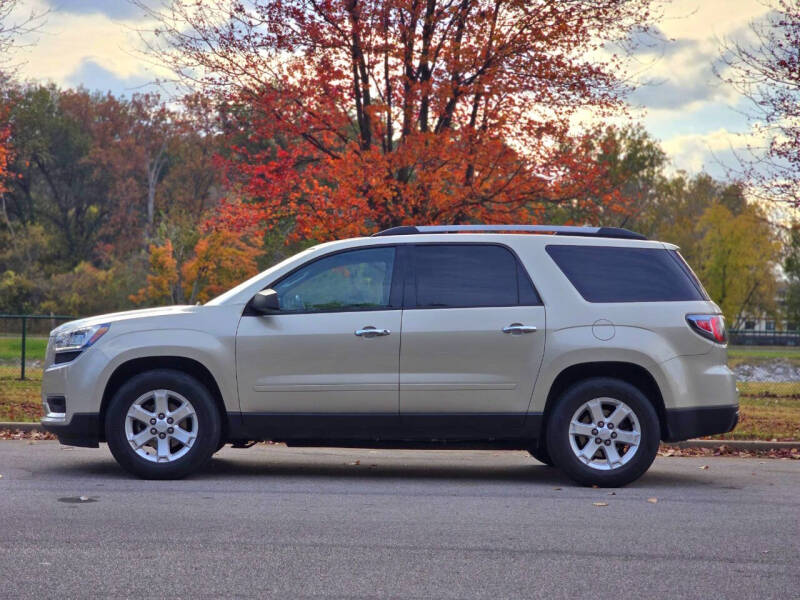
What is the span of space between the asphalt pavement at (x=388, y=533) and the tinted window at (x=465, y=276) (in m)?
1.48

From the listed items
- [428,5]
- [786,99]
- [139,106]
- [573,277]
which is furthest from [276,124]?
[139,106]

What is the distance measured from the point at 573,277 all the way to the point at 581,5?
27.6 feet

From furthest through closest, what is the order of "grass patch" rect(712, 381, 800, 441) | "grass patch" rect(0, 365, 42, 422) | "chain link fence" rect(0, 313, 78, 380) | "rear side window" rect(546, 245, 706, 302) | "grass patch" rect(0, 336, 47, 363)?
"chain link fence" rect(0, 313, 78, 380), "grass patch" rect(0, 336, 47, 363), "grass patch" rect(0, 365, 42, 422), "grass patch" rect(712, 381, 800, 441), "rear side window" rect(546, 245, 706, 302)

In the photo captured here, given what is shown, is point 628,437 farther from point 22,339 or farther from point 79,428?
point 22,339

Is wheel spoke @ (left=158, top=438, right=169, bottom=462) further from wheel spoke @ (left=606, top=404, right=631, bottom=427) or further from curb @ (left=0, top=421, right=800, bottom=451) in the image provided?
curb @ (left=0, top=421, right=800, bottom=451)

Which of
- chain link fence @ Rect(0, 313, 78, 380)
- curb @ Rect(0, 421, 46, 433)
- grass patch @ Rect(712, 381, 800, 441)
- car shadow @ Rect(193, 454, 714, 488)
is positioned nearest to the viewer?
car shadow @ Rect(193, 454, 714, 488)

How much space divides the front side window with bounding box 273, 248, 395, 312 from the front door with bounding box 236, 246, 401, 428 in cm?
6

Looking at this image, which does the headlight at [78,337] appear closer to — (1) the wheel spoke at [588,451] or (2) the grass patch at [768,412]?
(1) the wheel spoke at [588,451]

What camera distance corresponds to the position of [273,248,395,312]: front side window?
8.78m

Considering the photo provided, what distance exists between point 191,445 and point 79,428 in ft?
3.01

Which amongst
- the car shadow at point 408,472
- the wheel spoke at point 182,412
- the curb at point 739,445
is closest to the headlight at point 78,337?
the wheel spoke at point 182,412

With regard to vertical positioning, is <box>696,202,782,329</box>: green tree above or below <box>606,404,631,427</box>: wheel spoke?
above

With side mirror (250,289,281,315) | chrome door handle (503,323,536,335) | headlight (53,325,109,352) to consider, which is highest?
side mirror (250,289,281,315)

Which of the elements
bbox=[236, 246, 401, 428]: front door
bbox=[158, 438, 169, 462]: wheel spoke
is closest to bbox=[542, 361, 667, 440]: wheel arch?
bbox=[236, 246, 401, 428]: front door
